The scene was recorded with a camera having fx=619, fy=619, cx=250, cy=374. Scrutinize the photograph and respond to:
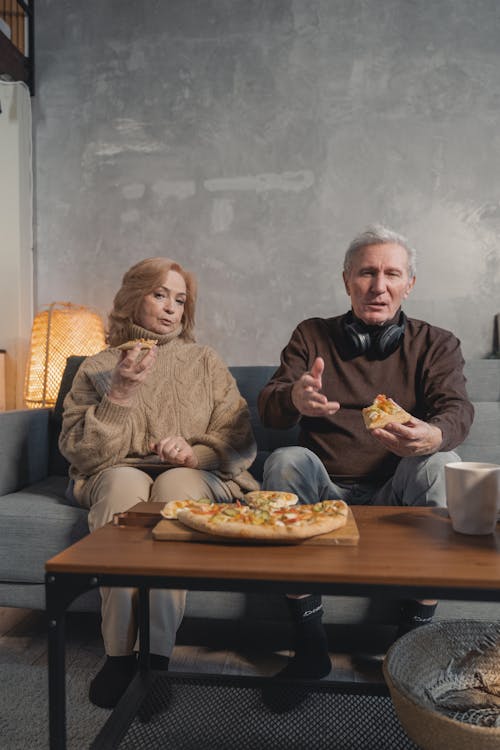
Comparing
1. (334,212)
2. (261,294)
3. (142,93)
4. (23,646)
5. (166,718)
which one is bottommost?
(23,646)

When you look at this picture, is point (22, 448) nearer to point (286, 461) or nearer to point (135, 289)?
point (135, 289)

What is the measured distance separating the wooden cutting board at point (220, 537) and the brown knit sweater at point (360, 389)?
28.4 inches

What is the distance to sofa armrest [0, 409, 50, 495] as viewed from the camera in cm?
207

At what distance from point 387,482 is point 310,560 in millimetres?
825

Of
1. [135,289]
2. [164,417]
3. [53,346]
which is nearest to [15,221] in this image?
[53,346]

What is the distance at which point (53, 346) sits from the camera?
10.0 feet

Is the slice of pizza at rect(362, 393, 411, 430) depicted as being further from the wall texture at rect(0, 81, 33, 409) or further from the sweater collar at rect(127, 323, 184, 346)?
the wall texture at rect(0, 81, 33, 409)

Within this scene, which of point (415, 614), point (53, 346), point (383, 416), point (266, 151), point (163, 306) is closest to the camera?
point (383, 416)

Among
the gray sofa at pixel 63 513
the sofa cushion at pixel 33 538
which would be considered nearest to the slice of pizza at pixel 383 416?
the gray sofa at pixel 63 513

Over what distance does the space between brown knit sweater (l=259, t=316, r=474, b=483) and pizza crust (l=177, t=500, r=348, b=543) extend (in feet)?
2.39

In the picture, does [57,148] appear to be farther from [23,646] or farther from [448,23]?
[23,646]

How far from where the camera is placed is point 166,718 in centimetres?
124

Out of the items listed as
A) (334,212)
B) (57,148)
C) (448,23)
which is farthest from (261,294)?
(448,23)

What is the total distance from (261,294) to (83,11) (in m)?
1.89
